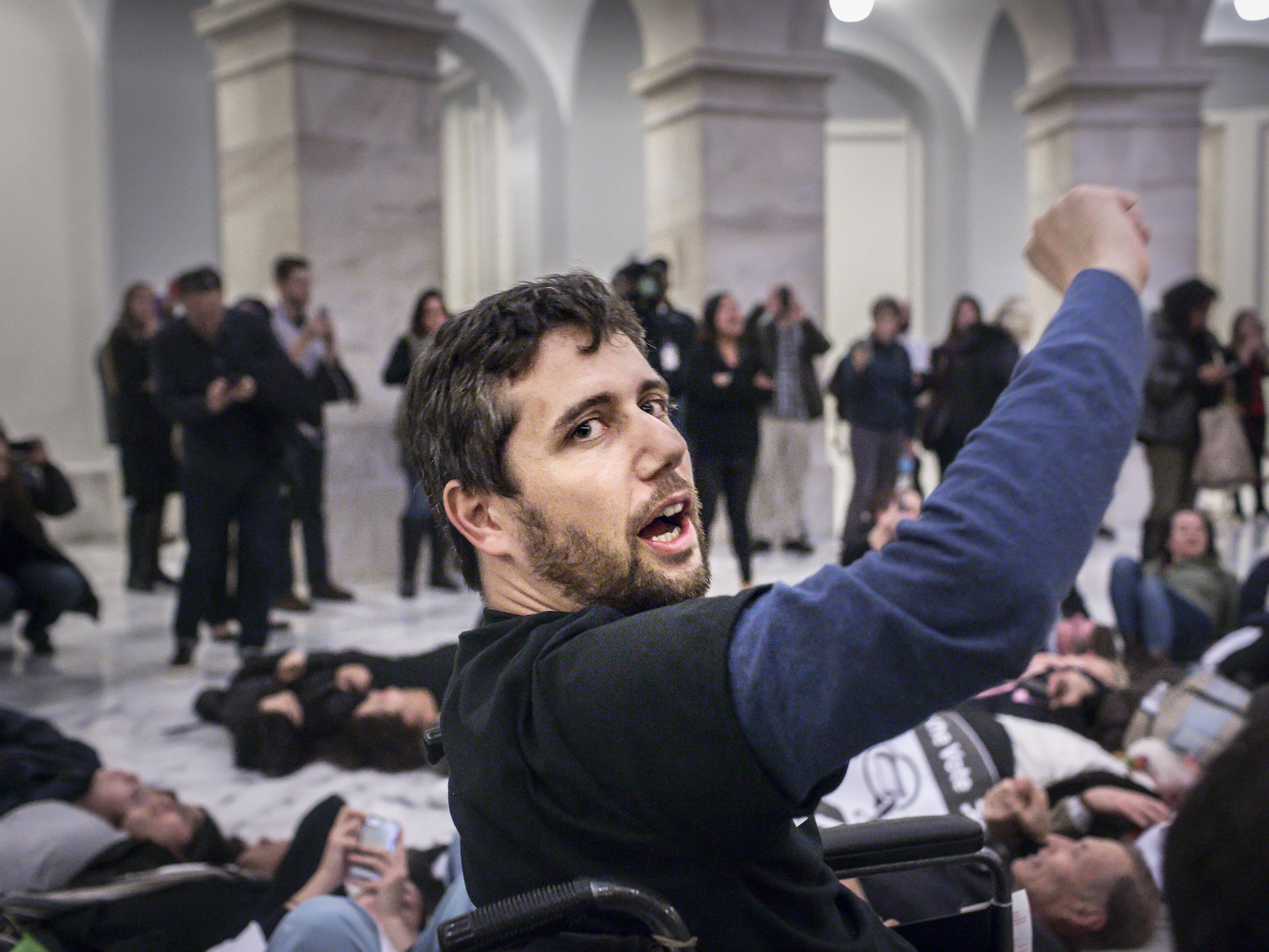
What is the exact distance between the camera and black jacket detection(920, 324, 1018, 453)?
25.8ft

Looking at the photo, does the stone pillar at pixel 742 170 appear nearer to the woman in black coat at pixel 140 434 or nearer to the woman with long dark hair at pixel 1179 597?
the woman in black coat at pixel 140 434

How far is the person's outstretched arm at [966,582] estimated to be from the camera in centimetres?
88

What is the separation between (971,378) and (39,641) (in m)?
5.11

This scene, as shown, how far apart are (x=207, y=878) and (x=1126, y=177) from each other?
9417 millimetres

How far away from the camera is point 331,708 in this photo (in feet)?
14.8

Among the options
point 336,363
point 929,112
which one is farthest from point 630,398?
point 929,112

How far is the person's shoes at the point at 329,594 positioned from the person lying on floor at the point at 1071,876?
4.69 meters

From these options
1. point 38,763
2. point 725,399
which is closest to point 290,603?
point 725,399

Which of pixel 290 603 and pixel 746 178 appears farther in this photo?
pixel 746 178

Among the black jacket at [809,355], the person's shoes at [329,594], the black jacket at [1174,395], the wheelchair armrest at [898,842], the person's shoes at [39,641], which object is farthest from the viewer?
the black jacket at [809,355]

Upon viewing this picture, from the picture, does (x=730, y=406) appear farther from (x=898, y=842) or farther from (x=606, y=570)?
(x=606, y=570)

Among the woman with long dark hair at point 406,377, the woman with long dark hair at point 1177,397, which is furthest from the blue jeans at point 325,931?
the woman with long dark hair at point 1177,397

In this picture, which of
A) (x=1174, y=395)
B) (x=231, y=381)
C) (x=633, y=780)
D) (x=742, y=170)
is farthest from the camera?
(x=742, y=170)

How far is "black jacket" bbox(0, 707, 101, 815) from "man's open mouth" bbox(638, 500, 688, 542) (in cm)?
281
